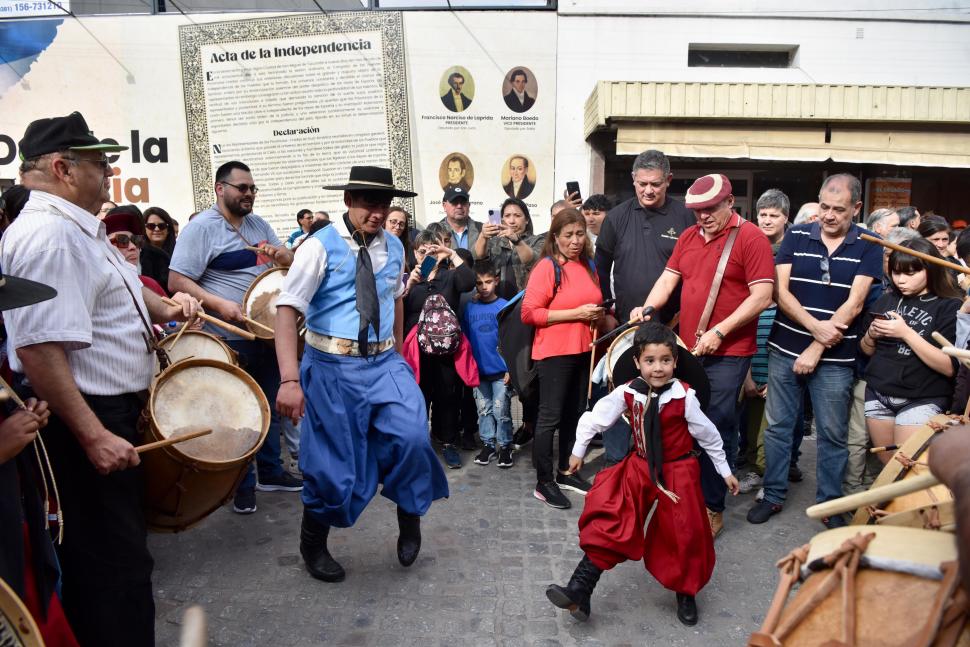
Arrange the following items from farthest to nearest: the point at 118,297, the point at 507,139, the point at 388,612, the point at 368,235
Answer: the point at 507,139, the point at 368,235, the point at 388,612, the point at 118,297

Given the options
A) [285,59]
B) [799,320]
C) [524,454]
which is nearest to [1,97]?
[285,59]

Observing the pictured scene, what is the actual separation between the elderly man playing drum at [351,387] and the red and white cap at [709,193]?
5.64 feet

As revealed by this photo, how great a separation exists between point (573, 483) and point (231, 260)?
110 inches

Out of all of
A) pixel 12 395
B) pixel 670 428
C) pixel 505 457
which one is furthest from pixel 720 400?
pixel 12 395

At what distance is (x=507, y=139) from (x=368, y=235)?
8.85 meters

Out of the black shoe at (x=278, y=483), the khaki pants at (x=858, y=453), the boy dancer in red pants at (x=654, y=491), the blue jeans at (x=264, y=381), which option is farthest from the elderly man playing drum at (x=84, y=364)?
the khaki pants at (x=858, y=453)

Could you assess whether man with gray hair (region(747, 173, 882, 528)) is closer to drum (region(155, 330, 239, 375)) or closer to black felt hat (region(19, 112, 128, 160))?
drum (region(155, 330, 239, 375))

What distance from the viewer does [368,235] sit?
152 inches

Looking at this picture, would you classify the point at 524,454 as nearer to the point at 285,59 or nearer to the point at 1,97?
the point at 285,59

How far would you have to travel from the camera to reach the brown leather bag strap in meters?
4.22

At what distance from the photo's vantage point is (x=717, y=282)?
4227mm

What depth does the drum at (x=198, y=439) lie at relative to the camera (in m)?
2.92

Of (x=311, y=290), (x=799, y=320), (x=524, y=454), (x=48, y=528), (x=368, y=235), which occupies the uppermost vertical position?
(x=368, y=235)

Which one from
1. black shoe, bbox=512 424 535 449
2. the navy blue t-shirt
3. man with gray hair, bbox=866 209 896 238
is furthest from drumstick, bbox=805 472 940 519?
man with gray hair, bbox=866 209 896 238
